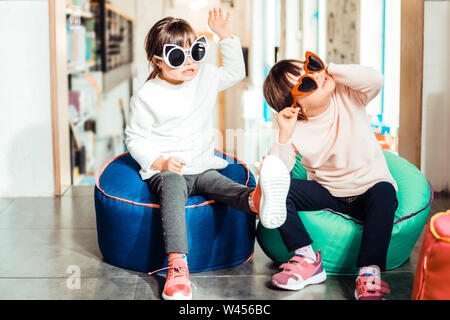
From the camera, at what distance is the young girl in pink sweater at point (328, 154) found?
1.85 metres

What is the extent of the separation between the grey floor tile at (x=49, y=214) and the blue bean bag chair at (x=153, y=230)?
0.56 m

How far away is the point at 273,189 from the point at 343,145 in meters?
0.39

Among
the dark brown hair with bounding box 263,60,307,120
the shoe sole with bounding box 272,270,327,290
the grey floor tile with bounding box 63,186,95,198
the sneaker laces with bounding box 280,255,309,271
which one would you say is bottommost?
the grey floor tile with bounding box 63,186,95,198

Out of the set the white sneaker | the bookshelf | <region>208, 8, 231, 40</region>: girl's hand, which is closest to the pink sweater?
the white sneaker

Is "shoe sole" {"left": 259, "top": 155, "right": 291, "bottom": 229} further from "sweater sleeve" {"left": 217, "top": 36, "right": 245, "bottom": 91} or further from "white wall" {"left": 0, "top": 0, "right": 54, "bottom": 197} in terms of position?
"white wall" {"left": 0, "top": 0, "right": 54, "bottom": 197}

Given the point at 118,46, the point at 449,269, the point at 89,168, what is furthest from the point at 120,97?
the point at 449,269

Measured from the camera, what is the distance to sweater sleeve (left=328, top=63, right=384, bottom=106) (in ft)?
6.28

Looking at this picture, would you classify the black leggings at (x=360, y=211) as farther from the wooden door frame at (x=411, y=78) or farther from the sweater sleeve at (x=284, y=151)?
the wooden door frame at (x=411, y=78)

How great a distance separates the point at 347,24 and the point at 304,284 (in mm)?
1738

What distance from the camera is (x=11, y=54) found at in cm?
308

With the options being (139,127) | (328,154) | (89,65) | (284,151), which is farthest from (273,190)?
(89,65)

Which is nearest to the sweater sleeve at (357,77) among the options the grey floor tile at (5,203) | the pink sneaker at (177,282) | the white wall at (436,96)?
the pink sneaker at (177,282)

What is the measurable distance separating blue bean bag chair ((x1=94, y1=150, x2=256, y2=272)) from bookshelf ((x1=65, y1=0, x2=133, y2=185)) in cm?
172

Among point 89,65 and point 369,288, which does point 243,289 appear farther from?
point 89,65
